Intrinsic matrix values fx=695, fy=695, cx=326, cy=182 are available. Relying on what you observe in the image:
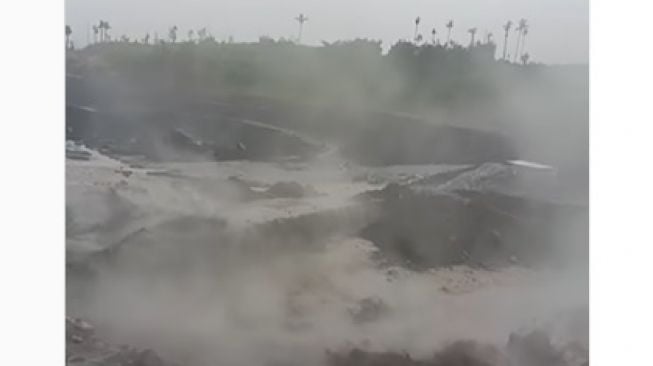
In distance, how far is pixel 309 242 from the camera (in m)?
1.21

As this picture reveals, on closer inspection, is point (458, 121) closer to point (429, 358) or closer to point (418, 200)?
point (418, 200)

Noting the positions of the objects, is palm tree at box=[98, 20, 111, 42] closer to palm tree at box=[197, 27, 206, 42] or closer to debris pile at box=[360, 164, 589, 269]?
palm tree at box=[197, 27, 206, 42]

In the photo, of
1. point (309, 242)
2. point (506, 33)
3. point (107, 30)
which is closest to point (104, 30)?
point (107, 30)

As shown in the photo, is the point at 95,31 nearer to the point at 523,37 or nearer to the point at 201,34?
the point at 201,34

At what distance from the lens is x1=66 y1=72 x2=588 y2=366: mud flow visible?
118 centimetres

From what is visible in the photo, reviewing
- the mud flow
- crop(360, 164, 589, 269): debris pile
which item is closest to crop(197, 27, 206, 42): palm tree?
the mud flow

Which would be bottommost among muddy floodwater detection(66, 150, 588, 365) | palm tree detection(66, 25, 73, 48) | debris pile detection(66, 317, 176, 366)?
debris pile detection(66, 317, 176, 366)

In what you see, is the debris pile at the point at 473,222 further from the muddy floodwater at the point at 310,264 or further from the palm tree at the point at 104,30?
the palm tree at the point at 104,30

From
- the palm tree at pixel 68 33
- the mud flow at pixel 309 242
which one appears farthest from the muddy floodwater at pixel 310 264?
the palm tree at pixel 68 33

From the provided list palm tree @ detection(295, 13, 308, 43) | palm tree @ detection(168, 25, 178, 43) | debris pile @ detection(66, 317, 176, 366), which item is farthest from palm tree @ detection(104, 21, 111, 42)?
debris pile @ detection(66, 317, 176, 366)

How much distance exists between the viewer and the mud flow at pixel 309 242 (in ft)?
3.87

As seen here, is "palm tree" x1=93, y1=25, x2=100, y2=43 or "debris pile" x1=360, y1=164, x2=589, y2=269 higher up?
"palm tree" x1=93, y1=25, x2=100, y2=43
